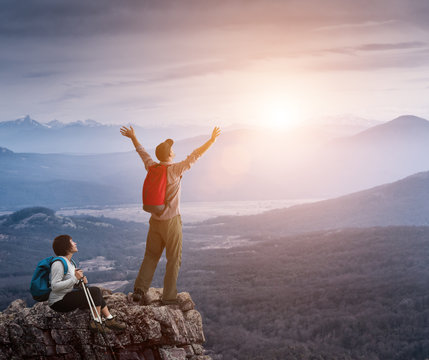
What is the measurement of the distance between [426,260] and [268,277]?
156ft

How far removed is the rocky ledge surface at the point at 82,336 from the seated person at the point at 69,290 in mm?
378

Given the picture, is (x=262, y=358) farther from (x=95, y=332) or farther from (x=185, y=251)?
(x=185, y=251)

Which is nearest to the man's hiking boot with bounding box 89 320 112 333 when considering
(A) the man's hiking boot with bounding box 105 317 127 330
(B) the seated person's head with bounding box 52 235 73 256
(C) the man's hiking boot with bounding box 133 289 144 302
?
(A) the man's hiking boot with bounding box 105 317 127 330

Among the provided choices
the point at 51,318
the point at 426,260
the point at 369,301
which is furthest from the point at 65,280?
the point at 426,260

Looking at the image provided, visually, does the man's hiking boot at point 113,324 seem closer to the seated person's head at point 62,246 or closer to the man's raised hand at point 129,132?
the seated person's head at point 62,246

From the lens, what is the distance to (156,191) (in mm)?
12078

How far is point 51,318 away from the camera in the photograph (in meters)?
11.2

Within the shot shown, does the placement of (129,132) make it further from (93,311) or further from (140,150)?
(93,311)

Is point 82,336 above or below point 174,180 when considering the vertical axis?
below

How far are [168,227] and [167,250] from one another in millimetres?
830

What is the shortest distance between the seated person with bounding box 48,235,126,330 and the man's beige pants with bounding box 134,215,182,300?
2.09 meters

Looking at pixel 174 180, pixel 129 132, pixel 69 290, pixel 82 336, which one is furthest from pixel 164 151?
pixel 82 336

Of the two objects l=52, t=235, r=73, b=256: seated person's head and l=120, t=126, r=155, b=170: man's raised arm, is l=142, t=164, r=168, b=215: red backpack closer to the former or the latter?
l=120, t=126, r=155, b=170: man's raised arm

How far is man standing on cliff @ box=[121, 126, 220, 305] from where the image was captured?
40.4ft
